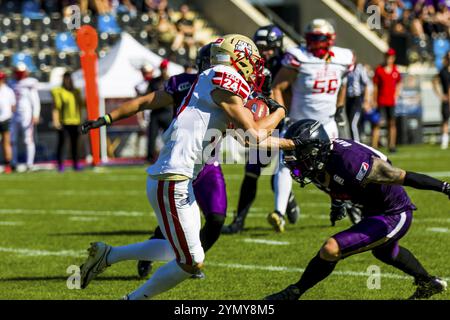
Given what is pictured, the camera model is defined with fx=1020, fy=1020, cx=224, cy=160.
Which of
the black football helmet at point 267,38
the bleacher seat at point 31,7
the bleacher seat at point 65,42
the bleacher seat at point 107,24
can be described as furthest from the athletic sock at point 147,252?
the bleacher seat at point 31,7

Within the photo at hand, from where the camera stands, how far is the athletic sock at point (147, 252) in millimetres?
5648

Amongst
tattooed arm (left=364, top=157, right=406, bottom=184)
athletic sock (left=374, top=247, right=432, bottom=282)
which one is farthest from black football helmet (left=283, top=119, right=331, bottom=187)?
athletic sock (left=374, top=247, right=432, bottom=282)

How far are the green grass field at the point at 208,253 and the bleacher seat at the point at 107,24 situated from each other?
7.88 metres

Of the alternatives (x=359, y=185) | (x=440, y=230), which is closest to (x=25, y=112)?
(x=440, y=230)

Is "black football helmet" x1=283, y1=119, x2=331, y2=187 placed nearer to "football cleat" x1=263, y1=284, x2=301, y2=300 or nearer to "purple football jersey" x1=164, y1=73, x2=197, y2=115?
"football cleat" x1=263, y1=284, x2=301, y2=300

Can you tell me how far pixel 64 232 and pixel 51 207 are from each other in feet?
6.67

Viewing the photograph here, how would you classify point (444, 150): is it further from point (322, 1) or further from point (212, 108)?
point (212, 108)

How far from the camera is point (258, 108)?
546 cm

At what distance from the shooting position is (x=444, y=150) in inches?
674

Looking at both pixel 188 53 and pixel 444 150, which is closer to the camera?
pixel 444 150

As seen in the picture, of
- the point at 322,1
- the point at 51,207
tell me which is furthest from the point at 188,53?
the point at 51,207

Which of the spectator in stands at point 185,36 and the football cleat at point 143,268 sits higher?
the spectator in stands at point 185,36

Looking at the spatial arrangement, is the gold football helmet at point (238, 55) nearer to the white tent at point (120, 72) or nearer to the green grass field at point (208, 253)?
the green grass field at point (208, 253)

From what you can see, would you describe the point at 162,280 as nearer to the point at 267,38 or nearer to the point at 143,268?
the point at 143,268
